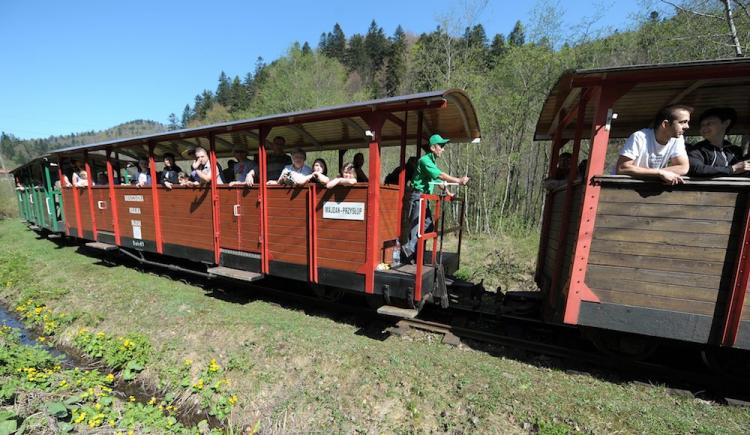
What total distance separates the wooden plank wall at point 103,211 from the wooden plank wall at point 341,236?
664cm

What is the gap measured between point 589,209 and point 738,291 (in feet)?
4.52

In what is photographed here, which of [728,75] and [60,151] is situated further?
[60,151]

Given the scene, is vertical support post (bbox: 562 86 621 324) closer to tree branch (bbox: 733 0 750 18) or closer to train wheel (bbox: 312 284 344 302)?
train wheel (bbox: 312 284 344 302)

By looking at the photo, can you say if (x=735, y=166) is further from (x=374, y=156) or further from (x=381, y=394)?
(x=381, y=394)

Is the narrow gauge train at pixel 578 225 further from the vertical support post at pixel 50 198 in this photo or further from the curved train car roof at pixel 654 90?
the vertical support post at pixel 50 198

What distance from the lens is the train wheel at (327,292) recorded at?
16.9 ft

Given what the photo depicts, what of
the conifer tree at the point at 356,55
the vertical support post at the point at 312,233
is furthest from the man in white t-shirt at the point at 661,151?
the conifer tree at the point at 356,55

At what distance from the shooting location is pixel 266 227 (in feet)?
17.2

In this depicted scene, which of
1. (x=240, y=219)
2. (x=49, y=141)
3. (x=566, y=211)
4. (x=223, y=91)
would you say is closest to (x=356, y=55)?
(x=223, y=91)

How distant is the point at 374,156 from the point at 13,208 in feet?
104

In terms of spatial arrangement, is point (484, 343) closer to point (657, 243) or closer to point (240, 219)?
point (657, 243)

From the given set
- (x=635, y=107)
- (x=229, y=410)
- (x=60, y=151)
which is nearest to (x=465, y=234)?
(x=635, y=107)

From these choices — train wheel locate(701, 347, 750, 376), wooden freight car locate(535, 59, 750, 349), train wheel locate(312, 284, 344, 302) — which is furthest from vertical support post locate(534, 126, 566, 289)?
train wheel locate(312, 284, 344, 302)

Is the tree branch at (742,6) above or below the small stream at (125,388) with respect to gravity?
above
